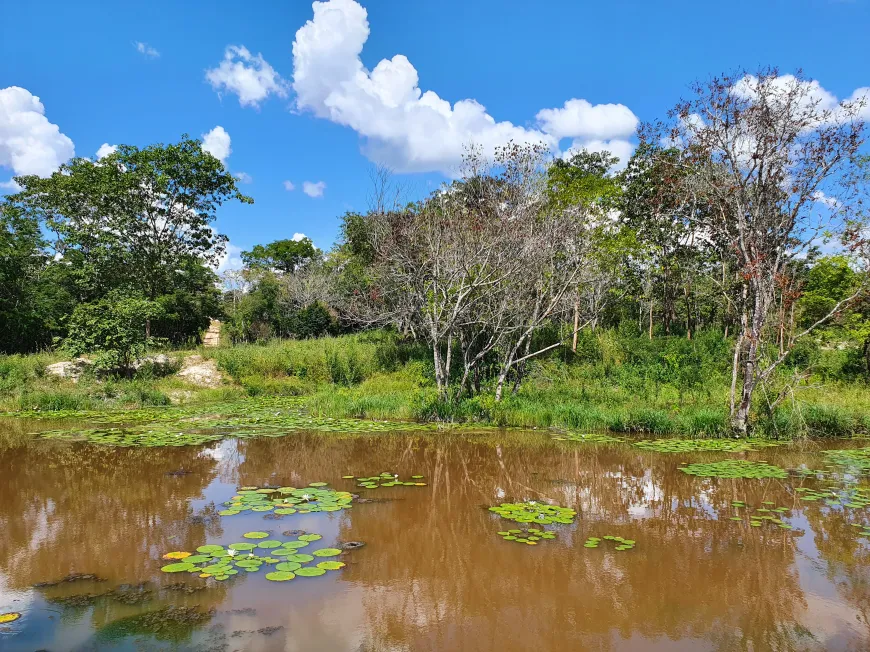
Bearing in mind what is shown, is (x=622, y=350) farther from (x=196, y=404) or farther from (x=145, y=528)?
(x=145, y=528)

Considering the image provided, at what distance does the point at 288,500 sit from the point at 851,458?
30.1 feet

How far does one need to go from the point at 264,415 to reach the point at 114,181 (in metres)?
12.6

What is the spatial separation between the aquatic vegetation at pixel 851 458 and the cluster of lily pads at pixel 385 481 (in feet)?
22.5

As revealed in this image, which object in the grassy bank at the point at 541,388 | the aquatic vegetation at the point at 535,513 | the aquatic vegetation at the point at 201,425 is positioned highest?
the grassy bank at the point at 541,388

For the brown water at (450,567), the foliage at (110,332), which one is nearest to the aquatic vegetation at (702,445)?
the brown water at (450,567)

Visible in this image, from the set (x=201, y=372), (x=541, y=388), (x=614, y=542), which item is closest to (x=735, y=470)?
(x=614, y=542)

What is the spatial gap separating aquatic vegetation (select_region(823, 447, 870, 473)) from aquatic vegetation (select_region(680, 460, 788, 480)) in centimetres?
126

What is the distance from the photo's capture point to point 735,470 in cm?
833

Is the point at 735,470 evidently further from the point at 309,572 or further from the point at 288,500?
the point at 309,572

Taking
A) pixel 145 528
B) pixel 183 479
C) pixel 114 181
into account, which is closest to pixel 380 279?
pixel 114 181

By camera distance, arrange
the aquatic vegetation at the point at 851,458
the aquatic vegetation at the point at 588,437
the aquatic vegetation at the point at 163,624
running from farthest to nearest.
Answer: the aquatic vegetation at the point at 588,437 → the aquatic vegetation at the point at 851,458 → the aquatic vegetation at the point at 163,624

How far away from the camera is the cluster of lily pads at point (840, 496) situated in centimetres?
681

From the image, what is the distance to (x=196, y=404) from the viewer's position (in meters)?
15.6

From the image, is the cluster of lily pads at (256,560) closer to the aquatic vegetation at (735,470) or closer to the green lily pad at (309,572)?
the green lily pad at (309,572)
